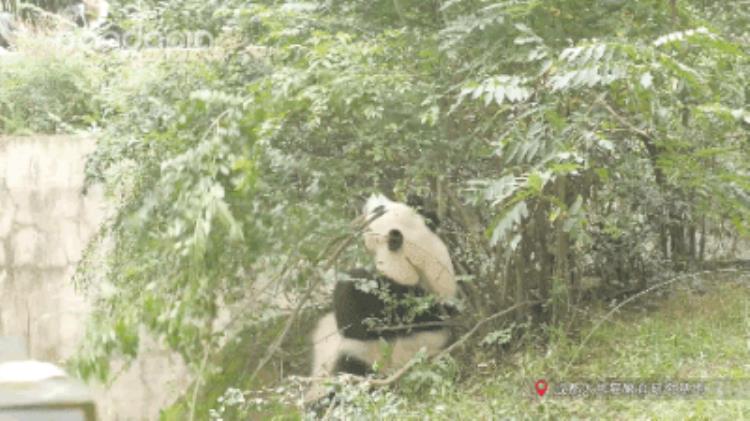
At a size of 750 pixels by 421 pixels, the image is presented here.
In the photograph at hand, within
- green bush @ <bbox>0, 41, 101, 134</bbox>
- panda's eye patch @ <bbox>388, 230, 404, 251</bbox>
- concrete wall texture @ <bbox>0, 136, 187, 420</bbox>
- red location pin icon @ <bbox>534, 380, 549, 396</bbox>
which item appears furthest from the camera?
green bush @ <bbox>0, 41, 101, 134</bbox>

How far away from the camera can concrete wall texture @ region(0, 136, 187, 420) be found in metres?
5.91

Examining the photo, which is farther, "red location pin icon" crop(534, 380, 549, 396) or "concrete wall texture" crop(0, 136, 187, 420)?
"concrete wall texture" crop(0, 136, 187, 420)

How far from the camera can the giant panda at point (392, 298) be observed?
166 inches

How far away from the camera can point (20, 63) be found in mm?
6477

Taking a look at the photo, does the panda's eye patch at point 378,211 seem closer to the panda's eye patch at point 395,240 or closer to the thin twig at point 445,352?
the panda's eye patch at point 395,240

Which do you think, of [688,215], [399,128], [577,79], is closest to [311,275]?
[399,128]

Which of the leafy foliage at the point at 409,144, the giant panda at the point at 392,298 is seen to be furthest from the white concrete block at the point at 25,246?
the giant panda at the point at 392,298

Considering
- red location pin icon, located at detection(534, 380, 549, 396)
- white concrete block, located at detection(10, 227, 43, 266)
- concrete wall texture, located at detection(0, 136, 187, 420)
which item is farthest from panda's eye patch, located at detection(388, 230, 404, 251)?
white concrete block, located at detection(10, 227, 43, 266)

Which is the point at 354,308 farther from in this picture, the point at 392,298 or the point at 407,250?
the point at 407,250

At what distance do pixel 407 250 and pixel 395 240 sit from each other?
9 cm

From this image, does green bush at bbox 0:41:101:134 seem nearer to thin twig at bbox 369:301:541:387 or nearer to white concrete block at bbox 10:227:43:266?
white concrete block at bbox 10:227:43:266

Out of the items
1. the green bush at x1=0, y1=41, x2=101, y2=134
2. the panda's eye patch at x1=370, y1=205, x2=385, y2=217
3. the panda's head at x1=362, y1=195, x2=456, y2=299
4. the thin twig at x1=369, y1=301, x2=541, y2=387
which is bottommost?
the thin twig at x1=369, y1=301, x2=541, y2=387

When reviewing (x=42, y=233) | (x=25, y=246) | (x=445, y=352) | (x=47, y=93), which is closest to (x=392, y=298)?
(x=445, y=352)

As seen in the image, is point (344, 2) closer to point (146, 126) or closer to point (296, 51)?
point (296, 51)
